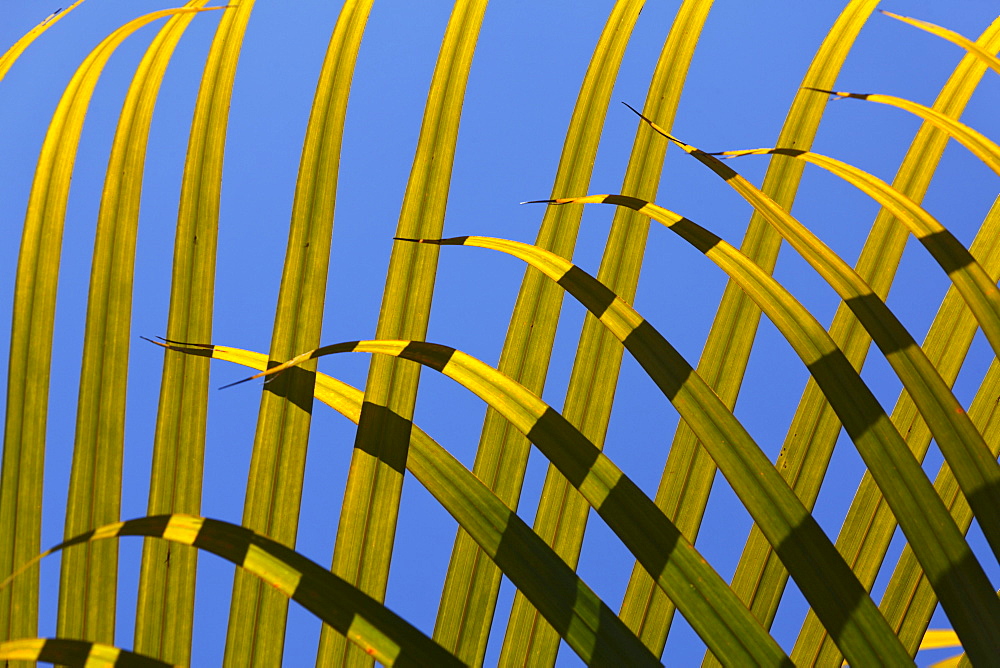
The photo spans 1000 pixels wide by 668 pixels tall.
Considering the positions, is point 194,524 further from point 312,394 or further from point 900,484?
point 900,484

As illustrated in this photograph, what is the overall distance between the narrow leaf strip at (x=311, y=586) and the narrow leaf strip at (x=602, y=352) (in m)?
0.25

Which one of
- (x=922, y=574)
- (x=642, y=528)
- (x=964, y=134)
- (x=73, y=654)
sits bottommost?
(x=73, y=654)

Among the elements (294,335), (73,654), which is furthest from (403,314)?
(73,654)

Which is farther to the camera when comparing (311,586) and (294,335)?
(294,335)

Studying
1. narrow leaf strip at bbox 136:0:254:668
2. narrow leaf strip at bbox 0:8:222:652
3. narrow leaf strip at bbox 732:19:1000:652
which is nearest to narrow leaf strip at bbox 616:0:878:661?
narrow leaf strip at bbox 732:19:1000:652

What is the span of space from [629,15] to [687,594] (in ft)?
1.63

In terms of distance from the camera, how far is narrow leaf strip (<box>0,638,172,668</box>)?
21 cm

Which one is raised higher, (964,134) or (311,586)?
(964,134)

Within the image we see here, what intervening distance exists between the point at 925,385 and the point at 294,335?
15.8 inches

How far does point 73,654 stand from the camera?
0.22 meters

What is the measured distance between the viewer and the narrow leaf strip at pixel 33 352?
47 centimetres

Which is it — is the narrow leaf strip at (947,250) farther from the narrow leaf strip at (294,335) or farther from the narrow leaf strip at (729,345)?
the narrow leaf strip at (294,335)

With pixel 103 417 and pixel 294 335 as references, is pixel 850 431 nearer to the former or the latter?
pixel 294 335

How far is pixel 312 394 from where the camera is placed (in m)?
0.36
